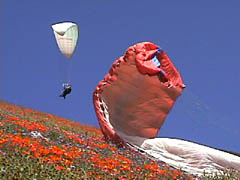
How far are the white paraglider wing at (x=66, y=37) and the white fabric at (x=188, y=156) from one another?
23.5 feet

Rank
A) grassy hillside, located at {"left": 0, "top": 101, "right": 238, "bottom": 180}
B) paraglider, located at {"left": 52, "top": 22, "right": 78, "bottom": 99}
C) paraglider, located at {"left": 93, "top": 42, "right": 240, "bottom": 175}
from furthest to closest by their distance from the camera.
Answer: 1. paraglider, located at {"left": 52, "top": 22, "right": 78, "bottom": 99}
2. paraglider, located at {"left": 93, "top": 42, "right": 240, "bottom": 175}
3. grassy hillside, located at {"left": 0, "top": 101, "right": 238, "bottom": 180}

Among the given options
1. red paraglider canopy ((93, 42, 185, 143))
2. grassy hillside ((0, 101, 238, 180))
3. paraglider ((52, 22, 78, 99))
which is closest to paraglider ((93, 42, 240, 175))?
red paraglider canopy ((93, 42, 185, 143))

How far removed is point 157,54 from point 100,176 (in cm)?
830

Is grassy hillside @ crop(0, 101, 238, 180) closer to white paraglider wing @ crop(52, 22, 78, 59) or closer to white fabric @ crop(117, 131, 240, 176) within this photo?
white fabric @ crop(117, 131, 240, 176)

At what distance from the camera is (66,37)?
2200cm

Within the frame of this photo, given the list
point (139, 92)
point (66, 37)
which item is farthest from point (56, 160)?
point (66, 37)

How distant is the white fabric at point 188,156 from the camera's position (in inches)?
556

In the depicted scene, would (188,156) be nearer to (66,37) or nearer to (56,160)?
(56,160)

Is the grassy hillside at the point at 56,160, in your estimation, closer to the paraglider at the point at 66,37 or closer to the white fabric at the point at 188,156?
the white fabric at the point at 188,156

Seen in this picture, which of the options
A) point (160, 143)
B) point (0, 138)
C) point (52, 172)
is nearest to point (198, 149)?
point (160, 143)

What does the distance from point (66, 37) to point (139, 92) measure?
752 cm

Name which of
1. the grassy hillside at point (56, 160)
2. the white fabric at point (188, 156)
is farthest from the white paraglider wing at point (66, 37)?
the grassy hillside at point (56, 160)

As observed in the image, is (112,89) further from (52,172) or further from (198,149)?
(52,172)

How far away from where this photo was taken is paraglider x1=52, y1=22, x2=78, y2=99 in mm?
21359
